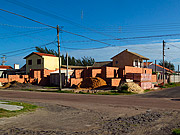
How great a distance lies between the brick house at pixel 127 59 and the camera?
172 ft

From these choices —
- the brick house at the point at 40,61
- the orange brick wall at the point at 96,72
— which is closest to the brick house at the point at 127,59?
the brick house at the point at 40,61

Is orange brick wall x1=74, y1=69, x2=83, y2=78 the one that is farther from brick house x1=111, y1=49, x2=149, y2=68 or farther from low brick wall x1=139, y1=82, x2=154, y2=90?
brick house x1=111, y1=49, x2=149, y2=68

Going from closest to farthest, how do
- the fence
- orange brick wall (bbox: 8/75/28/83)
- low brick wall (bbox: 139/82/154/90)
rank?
low brick wall (bbox: 139/82/154/90), orange brick wall (bbox: 8/75/28/83), the fence

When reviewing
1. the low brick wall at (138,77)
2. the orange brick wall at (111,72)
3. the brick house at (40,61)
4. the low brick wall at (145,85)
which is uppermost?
the brick house at (40,61)

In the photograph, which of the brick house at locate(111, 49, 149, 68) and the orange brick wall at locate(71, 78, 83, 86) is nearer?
the orange brick wall at locate(71, 78, 83, 86)

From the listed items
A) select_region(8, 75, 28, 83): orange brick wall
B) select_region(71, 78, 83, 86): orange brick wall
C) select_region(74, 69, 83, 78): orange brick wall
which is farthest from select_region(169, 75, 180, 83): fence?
select_region(8, 75, 28, 83): orange brick wall

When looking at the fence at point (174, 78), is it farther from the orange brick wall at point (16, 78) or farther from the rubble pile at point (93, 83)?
the orange brick wall at point (16, 78)

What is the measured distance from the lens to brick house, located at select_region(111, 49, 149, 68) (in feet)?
172

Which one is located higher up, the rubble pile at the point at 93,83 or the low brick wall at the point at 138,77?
the low brick wall at the point at 138,77

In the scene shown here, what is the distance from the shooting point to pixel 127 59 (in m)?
53.6

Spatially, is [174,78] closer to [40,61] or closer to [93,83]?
[93,83]

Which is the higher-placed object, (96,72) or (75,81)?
(96,72)

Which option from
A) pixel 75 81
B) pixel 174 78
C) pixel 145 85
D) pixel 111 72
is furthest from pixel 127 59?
pixel 145 85

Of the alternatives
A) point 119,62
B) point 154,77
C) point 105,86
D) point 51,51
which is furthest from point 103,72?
point 51,51
